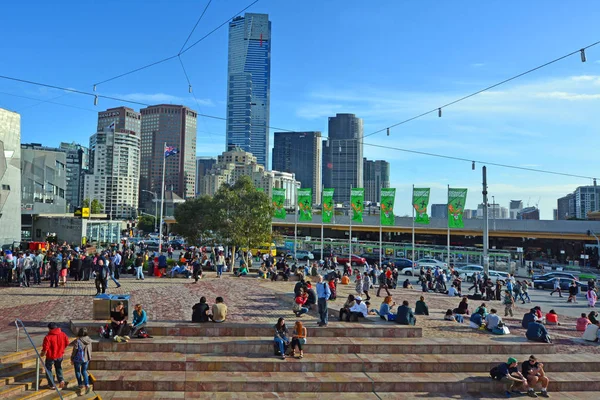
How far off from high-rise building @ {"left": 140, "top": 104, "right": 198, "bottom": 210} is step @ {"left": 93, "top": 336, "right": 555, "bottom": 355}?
6413 inches

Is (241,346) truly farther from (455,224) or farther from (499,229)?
(499,229)

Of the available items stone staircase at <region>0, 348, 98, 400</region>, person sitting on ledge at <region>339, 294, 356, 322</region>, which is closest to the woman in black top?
stone staircase at <region>0, 348, 98, 400</region>

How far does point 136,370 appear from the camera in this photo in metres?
10.8

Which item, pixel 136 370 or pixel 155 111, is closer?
pixel 136 370

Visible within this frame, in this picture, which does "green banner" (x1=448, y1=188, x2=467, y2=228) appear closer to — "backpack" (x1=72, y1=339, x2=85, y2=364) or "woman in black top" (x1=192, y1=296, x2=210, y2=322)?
"woman in black top" (x1=192, y1=296, x2=210, y2=322)

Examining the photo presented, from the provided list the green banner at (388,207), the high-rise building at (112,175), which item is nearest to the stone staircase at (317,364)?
the green banner at (388,207)

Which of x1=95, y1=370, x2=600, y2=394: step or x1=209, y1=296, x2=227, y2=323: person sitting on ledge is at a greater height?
x1=209, y1=296, x2=227, y2=323: person sitting on ledge

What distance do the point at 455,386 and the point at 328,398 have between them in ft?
10.3

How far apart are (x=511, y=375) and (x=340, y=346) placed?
13.8ft

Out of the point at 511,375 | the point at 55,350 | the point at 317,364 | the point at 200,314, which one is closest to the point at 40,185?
the point at 200,314

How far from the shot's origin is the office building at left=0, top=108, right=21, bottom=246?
123ft

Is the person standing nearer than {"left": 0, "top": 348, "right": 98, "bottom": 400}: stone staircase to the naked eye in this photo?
No

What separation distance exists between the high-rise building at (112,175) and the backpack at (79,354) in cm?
15406

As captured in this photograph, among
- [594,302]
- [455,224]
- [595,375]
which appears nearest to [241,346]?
[595,375]
